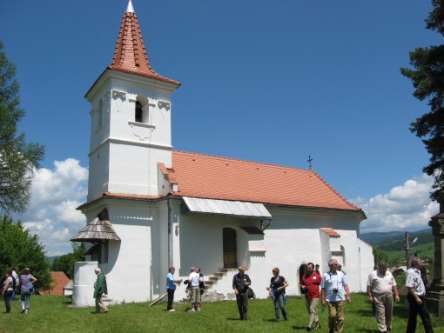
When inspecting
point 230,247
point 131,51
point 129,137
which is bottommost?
point 230,247

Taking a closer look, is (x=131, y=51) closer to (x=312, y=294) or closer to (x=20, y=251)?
(x=312, y=294)

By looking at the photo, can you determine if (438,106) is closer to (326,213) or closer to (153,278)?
(326,213)

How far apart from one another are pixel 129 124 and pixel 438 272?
15.3m

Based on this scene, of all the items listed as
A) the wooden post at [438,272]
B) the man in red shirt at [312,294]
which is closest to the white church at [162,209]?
the man in red shirt at [312,294]

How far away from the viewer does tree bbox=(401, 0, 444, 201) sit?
21.1m

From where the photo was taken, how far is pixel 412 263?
34.6 ft

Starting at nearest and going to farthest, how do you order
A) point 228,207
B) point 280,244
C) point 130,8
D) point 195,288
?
1. point 195,288
2. point 228,207
3. point 280,244
4. point 130,8

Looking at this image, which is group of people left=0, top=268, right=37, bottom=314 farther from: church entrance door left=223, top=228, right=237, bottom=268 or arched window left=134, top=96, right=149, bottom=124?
arched window left=134, top=96, right=149, bottom=124

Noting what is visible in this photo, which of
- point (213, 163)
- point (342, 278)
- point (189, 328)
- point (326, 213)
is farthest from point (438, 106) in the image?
point (189, 328)

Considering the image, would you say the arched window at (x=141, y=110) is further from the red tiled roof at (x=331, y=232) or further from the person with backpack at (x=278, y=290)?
the person with backpack at (x=278, y=290)

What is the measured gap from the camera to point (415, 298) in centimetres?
999

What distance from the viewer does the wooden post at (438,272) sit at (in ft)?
42.5

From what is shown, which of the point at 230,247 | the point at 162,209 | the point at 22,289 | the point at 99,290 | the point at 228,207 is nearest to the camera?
the point at 99,290

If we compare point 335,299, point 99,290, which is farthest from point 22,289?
point 335,299
